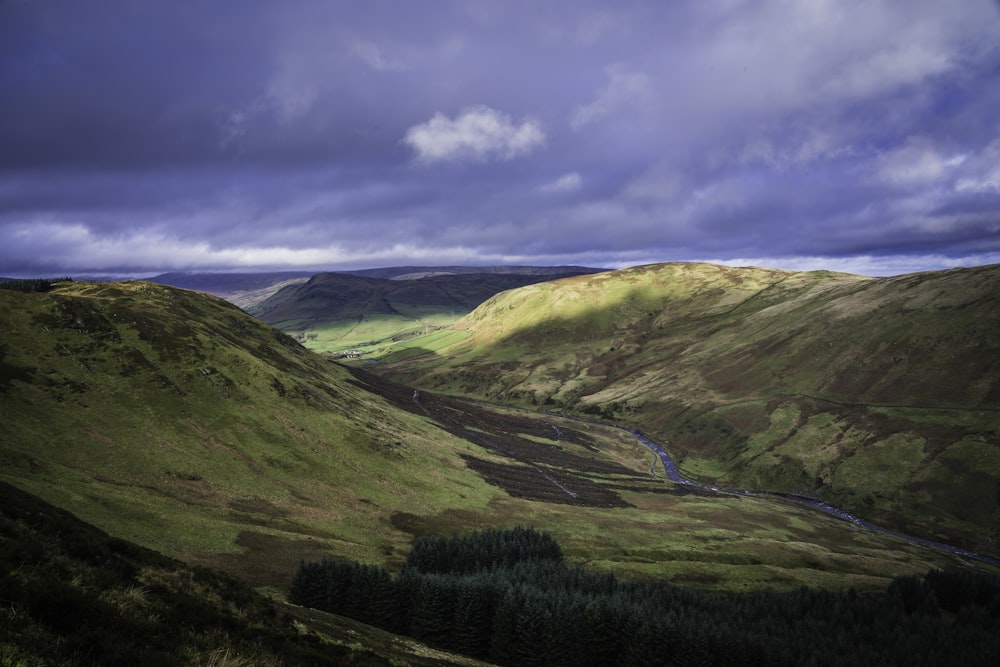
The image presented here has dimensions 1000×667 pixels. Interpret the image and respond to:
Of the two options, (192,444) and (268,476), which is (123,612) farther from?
(192,444)

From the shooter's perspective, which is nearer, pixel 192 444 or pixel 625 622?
pixel 625 622

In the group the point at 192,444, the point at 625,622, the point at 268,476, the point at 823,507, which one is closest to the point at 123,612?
the point at 625,622

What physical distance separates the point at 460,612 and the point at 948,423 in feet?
530

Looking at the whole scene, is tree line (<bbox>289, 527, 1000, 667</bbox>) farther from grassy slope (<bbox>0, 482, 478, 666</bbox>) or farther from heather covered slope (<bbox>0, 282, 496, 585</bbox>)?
grassy slope (<bbox>0, 482, 478, 666</bbox>)

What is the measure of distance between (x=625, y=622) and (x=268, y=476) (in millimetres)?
65587

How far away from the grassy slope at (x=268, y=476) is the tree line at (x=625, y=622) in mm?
14159

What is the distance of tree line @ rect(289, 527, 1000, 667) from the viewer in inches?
2026

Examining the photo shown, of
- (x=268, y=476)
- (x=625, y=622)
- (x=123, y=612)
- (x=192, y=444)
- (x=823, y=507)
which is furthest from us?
(x=823, y=507)

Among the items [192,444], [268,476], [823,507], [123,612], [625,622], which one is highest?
[123,612]

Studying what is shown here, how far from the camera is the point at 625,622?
5431 centimetres

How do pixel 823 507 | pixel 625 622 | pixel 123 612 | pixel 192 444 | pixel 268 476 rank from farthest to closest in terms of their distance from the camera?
1. pixel 823 507
2. pixel 268 476
3. pixel 192 444
4. pixel 625 622
5. pixel 123 612

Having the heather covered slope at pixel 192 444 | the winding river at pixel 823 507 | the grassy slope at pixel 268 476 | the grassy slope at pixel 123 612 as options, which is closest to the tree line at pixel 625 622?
the grassy slope at pixel 268 476

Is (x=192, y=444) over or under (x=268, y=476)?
over

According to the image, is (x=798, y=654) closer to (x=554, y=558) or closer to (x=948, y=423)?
(x=554, y=558)
